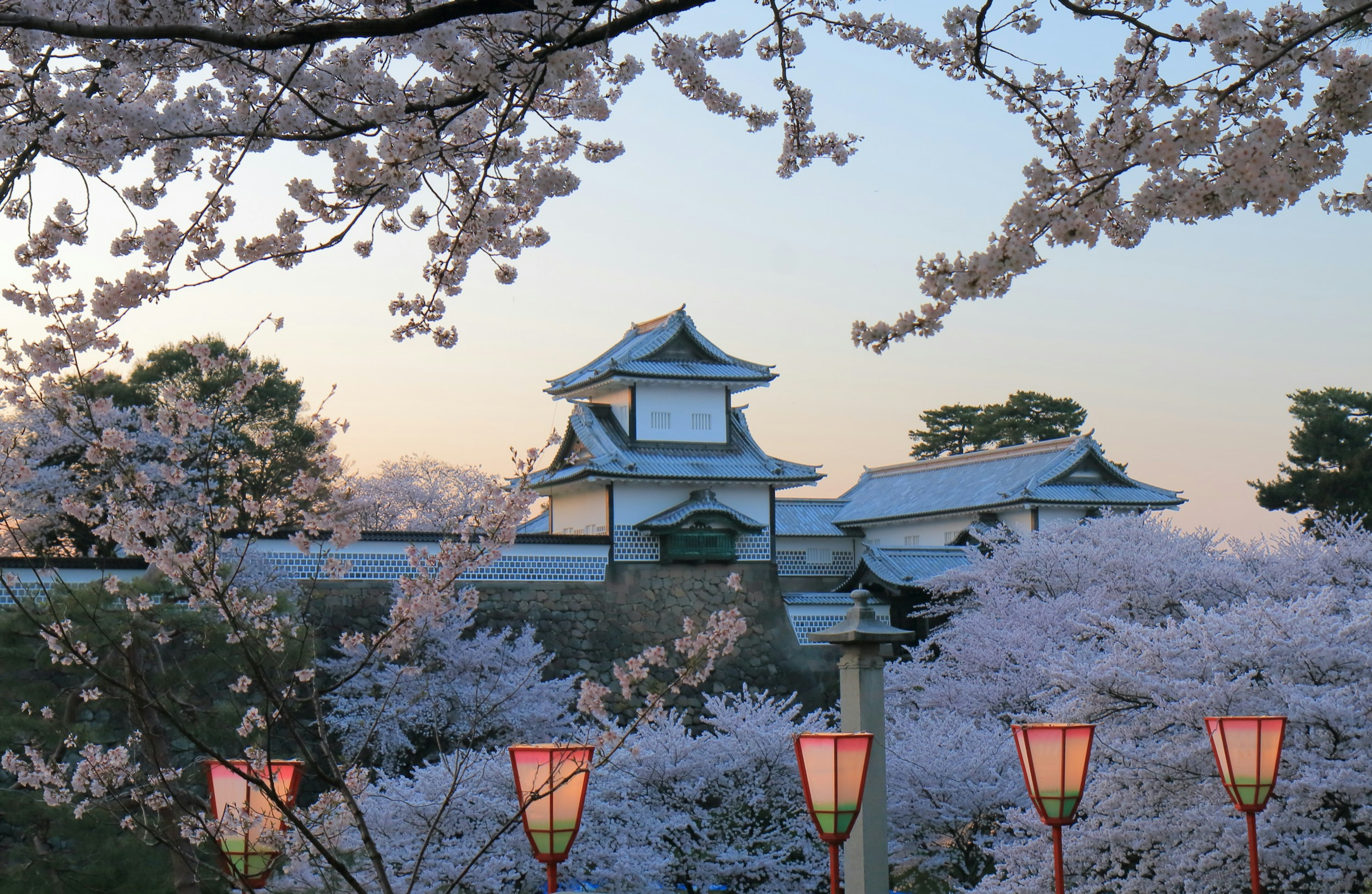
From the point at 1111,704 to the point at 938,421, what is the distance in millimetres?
30417

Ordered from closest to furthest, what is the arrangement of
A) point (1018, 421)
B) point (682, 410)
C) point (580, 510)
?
point (682, 410), point (580, 510), point (1018, 421)

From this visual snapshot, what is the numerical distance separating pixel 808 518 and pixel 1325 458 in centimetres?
1323

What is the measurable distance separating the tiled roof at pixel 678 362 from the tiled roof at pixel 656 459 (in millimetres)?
676

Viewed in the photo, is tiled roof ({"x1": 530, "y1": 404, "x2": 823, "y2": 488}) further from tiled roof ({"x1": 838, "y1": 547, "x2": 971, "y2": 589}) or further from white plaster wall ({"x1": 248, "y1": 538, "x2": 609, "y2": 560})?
tiled roof ({"x1": 838, "y1": 547, "x2": 971, "y2": 589})

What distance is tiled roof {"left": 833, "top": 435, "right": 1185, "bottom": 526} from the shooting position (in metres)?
23.0

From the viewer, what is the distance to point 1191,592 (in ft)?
49.5

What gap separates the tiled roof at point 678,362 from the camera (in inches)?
783

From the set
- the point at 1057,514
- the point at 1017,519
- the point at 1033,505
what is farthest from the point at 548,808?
the point at 1057,514

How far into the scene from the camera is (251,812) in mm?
4430

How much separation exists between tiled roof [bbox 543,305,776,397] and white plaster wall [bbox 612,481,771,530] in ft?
5.75

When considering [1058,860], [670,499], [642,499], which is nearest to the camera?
[1058,860]

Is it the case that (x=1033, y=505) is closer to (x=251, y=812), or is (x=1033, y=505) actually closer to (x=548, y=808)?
(x=548, y=808)

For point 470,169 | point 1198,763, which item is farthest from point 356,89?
point 1198,763

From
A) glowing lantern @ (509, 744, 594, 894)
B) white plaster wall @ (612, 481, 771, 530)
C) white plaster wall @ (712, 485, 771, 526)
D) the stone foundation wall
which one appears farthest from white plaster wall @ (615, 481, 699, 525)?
glowing lantern @ (509, 744, 594, 894)
